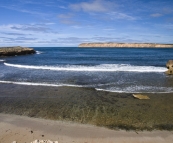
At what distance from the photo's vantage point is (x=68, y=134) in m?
7.07

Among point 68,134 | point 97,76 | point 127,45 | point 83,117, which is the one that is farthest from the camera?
point 127,45

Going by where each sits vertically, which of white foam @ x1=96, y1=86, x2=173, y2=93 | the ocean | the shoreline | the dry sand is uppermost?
the ocean

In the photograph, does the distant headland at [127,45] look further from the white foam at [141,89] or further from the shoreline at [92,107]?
the shoreline at [92,107]

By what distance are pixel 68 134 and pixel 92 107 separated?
10.7ft

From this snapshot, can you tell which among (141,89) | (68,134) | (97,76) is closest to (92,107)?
(68,134)

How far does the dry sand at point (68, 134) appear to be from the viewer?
21.8 ft

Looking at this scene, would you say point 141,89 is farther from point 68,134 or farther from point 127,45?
point 127,45

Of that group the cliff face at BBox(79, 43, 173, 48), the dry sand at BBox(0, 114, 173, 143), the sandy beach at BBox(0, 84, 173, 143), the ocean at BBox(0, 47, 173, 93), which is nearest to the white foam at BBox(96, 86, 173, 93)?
the ocean at BBox(0, 47, 173, 93)

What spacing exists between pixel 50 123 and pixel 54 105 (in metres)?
2.44

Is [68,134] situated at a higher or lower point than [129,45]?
lower

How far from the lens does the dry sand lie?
666cm

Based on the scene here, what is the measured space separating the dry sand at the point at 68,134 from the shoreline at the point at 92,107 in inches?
20.1

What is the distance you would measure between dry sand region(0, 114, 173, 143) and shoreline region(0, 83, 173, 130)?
1.67ft

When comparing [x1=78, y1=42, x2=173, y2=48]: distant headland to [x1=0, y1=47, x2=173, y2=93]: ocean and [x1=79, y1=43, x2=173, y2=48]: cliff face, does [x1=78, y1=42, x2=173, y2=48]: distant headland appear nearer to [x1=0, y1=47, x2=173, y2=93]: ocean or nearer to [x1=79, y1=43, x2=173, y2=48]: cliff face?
[x1=79, y1=43, x2=173, y2=48]: cliff face
